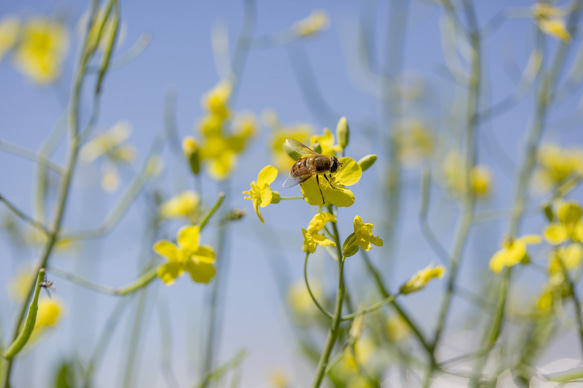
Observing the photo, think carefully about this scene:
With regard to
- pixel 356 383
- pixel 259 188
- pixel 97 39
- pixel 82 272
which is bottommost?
pixel 356 383

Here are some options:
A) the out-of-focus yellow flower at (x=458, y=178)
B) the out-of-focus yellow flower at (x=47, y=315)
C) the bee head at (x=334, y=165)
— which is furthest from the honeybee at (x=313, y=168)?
the out-of-focus yellow flower at (x=458, y=178)

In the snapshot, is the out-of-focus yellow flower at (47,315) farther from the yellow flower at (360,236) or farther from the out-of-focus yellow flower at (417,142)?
the out-of-focus yellow flower at (417,142)

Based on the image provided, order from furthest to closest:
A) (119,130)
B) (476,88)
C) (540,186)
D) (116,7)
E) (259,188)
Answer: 1. (540,186)
2. (119,130)
3. (476,88)
4. (116,7)
5. (259,188)

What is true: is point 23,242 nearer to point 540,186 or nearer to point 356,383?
point 356,383

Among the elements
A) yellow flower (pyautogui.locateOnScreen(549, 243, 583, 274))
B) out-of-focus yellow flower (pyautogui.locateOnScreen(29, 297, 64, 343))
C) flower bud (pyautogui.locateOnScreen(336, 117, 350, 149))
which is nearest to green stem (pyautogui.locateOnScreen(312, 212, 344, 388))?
flower bud (pyautogui.locateOnScreen(336, 117, 350, 149))

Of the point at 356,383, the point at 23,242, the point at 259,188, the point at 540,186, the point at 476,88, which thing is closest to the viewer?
the point at 259,188

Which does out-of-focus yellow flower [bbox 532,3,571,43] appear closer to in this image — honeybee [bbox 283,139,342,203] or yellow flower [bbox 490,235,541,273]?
yellow flower [bbox 490,235,541,273]

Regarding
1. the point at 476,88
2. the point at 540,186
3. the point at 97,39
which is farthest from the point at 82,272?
the point at 540,186
